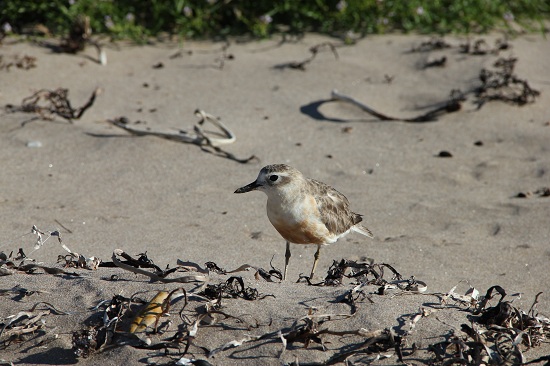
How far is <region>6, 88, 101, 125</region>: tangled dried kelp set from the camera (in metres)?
8.50

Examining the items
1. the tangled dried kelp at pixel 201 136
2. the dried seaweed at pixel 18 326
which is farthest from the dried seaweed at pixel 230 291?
the tangled dried kelp at pixel 201 136

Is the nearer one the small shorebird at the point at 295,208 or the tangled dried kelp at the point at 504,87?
the small shorebird at the point at 295,208

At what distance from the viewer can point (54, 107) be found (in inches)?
345

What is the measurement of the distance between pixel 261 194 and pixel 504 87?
155 inches

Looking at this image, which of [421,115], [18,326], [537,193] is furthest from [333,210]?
[421,115]

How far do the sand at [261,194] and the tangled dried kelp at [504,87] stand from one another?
0.16m

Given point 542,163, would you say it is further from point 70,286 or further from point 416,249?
point 70,286

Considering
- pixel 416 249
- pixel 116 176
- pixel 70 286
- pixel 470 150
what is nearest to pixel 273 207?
pixel 416 249

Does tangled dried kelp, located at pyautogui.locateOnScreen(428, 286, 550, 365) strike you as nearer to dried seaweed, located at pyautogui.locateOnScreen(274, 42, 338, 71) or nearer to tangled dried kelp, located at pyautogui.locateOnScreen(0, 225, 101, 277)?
tangled dried kelp, located at pyautogui.locateOnScreen(0, 225, 101, 277)

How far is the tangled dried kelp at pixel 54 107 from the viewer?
8500 millimetres

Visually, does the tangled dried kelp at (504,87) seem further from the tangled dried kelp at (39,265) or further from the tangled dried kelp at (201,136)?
the tangled dried kelp at (39,265)

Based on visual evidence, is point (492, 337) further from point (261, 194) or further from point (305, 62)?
point (305, 62)

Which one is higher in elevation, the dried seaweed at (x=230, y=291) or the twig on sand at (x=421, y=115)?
the dried seaweed at (x=230, y=291)

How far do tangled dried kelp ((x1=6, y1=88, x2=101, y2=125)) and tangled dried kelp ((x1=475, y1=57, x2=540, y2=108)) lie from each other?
470cm
